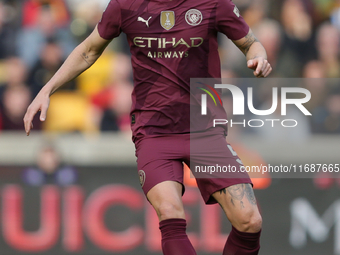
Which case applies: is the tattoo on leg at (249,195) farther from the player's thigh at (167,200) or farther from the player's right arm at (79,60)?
the player's right arm at (79,60)

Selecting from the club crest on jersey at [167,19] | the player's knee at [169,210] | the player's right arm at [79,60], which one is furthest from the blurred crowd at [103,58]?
the player's knee at [169,210]

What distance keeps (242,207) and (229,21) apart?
149 cm

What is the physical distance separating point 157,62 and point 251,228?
150 cm

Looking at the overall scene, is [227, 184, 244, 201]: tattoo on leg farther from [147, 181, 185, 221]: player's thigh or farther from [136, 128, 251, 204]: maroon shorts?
[147, 181, 185, 221]: player's thigh

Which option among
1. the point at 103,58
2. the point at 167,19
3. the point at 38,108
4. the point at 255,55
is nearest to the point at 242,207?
the point at 255,55

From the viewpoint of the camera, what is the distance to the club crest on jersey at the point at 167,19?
4.38 meters

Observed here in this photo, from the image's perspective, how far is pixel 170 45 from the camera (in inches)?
172

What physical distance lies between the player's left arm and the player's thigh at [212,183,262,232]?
893mm

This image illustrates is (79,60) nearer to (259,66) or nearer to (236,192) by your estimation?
(259,66)

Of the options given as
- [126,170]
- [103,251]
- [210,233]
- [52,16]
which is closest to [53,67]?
[52,16]

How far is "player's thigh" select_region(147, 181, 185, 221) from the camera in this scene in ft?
13.4

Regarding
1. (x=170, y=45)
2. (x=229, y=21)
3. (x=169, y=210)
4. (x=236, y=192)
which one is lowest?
(x=169, y=210)

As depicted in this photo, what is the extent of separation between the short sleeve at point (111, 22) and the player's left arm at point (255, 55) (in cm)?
100

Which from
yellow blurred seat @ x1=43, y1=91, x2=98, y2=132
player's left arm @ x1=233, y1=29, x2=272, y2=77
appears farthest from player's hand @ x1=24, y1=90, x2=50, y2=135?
yellow blurred seat @ x1=43, y1=91, x2=98, y2=132
